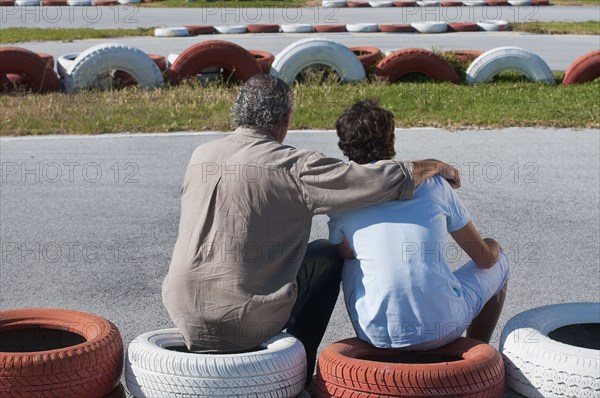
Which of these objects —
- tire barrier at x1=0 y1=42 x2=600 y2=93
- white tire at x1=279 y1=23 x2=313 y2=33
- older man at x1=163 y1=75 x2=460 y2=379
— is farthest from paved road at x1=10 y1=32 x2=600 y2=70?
older man at x1=163 y1=75 x2=460 y2=379

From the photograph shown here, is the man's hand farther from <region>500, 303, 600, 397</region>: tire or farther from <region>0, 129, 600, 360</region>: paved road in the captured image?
<region>0, 129, 600, 360</region>: paved road

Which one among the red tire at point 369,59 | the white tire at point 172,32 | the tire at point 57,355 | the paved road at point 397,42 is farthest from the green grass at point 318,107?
the white tire at point 172,32

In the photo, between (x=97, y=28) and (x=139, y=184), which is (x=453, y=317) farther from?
(x=97, y=28)

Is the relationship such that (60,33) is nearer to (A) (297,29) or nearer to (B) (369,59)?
(A) (297,29)

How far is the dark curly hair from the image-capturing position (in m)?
4.10

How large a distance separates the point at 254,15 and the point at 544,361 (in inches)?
747

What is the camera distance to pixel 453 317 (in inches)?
158

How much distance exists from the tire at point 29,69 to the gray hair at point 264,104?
7765 millimetres

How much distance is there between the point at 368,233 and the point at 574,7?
21193 mm

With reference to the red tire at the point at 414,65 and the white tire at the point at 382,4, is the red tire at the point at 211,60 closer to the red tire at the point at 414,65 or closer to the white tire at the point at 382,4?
the red tire at the point at 414,65

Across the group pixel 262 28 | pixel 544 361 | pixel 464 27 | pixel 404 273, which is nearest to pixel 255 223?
pixel 404 273

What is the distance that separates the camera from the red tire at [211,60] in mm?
11766

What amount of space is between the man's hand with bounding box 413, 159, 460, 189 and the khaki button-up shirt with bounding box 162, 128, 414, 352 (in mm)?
47

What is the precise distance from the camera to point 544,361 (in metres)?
3.92
